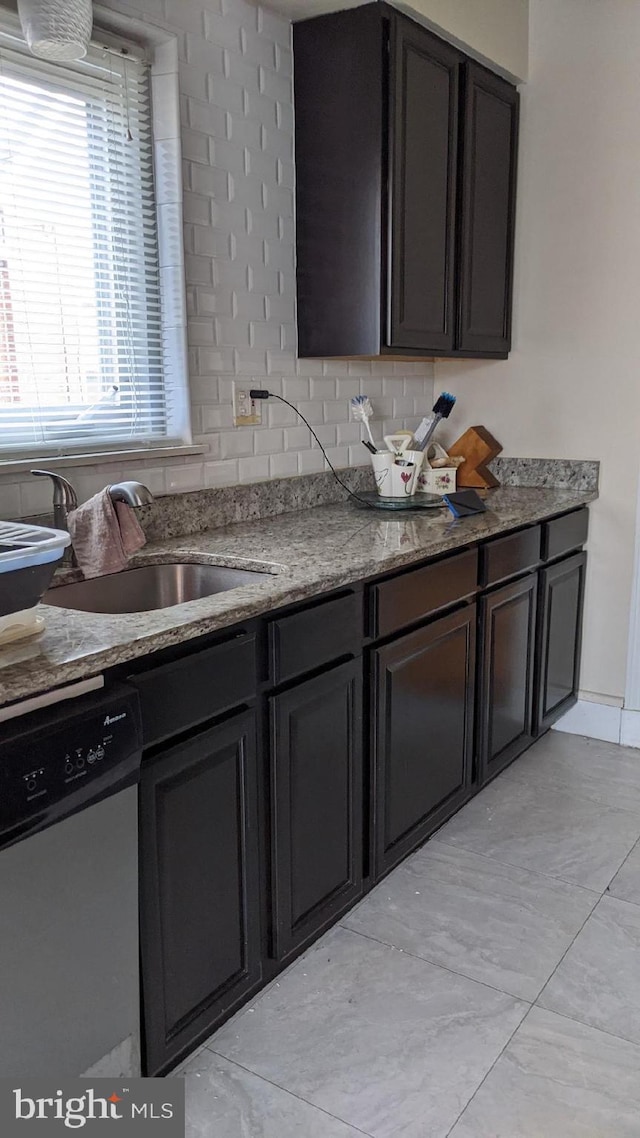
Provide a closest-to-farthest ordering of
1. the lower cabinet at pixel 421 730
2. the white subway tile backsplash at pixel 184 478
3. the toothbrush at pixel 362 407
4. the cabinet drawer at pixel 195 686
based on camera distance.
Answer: the cabinet drawer at pixel 195 686 < the lower cabinet at pixel 421 730 < the white subway tile backsplash at pixel 184 478 < the toothbrush at pixel 362 407

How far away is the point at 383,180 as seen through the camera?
7.95ft

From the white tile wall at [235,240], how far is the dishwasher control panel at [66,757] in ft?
2.81

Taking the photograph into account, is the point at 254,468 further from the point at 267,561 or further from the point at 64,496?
the point at 64,496

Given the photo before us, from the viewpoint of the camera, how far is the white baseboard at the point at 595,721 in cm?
325

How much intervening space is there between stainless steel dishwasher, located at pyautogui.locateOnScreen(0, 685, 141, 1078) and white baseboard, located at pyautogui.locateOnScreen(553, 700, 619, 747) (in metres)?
2.28

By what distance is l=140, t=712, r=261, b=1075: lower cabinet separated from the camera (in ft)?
4.89

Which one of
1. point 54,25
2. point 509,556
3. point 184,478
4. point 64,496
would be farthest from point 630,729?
point 54,25

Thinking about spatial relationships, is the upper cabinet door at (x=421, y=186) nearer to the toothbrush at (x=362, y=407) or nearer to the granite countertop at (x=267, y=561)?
the toothbrush at (x=362, y=407)

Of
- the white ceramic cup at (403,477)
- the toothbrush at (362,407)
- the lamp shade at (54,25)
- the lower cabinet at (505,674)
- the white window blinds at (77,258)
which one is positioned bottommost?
the lower cabinet at (505,674)

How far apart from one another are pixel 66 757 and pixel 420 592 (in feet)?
3.77

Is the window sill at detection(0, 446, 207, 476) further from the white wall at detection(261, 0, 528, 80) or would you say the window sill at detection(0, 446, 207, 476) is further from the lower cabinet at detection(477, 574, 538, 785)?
the white wall at detection(261, 0, 528, 80)

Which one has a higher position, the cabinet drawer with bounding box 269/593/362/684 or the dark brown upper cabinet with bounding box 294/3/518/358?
the dark brown upper cabinet with bounding box 294/3/518/358

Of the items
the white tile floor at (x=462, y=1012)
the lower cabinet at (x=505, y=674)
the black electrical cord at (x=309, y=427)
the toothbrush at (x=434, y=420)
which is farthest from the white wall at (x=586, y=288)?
→ the white tile floor at (x=462, y=1012)

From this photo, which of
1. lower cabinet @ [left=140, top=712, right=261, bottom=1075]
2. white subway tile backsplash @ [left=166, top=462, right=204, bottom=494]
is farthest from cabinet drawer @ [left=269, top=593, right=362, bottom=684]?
white subway tile backsplash @ [left=166, top=462, right=204, bottom=494]
